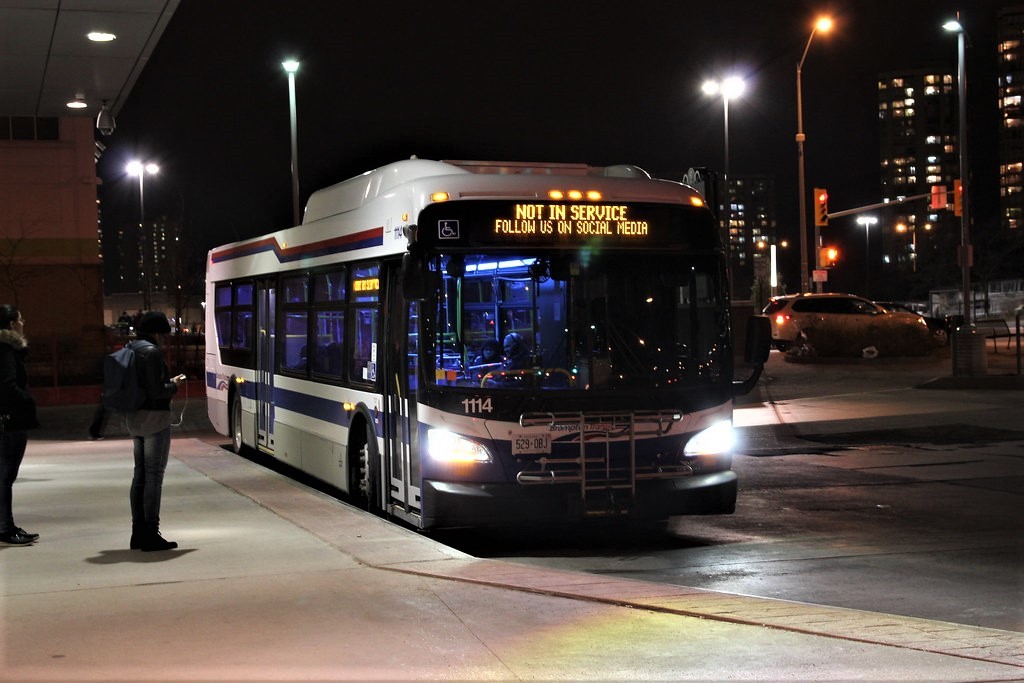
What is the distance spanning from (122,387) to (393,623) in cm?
309

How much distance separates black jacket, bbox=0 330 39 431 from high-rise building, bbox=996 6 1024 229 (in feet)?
613

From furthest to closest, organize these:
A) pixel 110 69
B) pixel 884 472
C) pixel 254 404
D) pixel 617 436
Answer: pixel 110 69 < pixel 254 404 < pixel 884 472 < pixel 617 436

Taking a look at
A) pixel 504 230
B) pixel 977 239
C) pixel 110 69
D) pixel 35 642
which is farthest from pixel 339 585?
pixel 977 239

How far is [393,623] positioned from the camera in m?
7.02

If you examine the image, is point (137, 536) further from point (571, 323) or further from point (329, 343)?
point (329, 343)

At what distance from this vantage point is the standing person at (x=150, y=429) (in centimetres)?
898

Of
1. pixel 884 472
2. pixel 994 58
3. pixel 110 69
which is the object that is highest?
pixel 994 58

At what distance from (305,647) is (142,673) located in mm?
839

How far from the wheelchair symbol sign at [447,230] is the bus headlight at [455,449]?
1561 mm

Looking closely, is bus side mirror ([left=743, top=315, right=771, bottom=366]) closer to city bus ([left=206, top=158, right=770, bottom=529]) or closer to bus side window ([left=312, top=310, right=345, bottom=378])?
city bus ([left=206, top=158, right=770, bottom=529])

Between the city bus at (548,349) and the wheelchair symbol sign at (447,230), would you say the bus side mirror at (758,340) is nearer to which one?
the city bus at (548,349)

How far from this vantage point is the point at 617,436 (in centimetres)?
999

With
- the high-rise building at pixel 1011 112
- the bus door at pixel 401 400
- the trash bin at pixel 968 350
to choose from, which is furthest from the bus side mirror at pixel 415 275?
the high-rise building at pixel 1011 112

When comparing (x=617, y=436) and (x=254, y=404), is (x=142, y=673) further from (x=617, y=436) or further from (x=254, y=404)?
(x=254, y=404)
